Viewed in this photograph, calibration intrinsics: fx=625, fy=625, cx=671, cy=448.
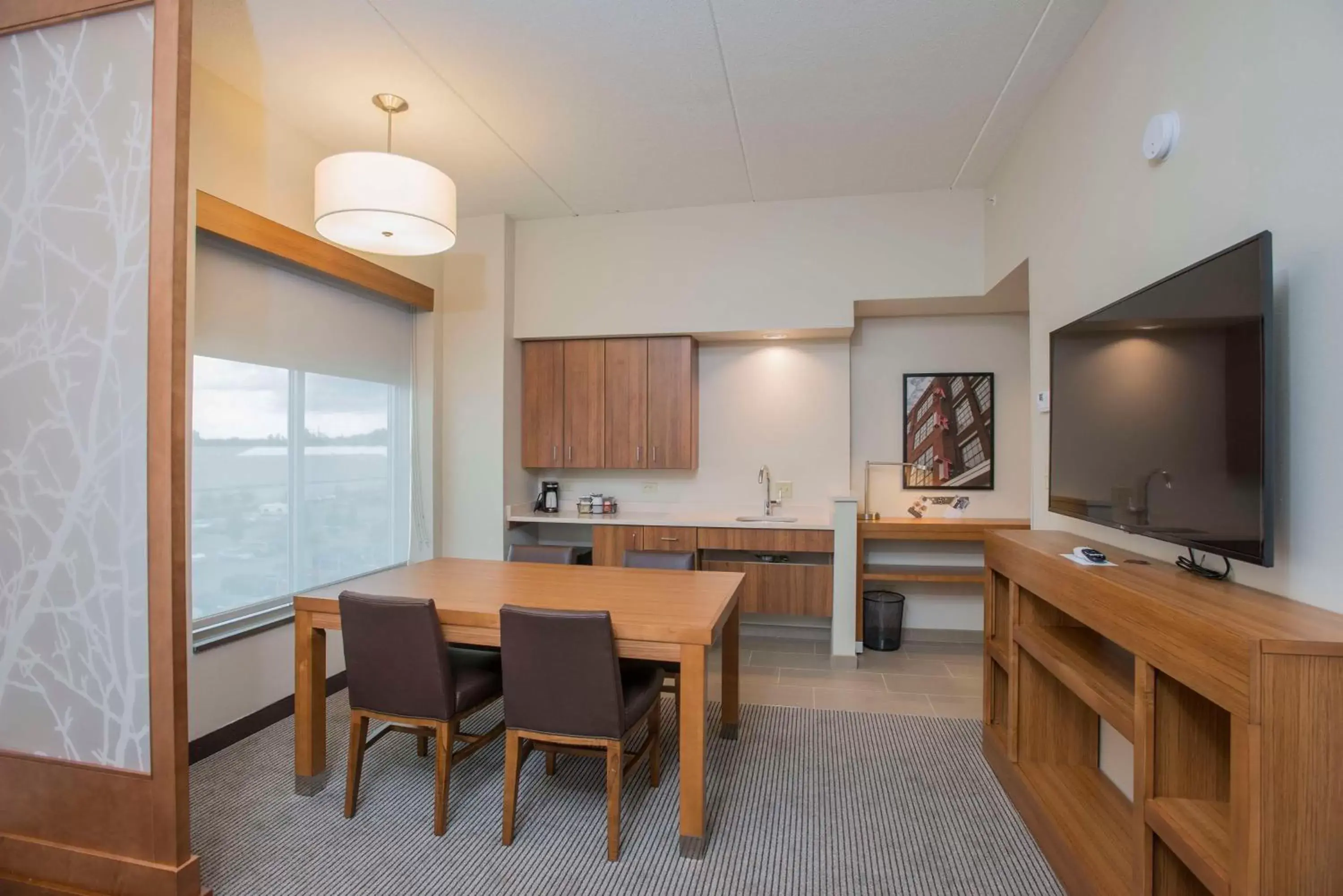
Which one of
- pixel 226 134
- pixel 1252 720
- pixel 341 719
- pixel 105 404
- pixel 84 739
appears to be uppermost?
pixel 226 134

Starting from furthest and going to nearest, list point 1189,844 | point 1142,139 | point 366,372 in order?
point 366,372 → point 1142,139 → point 1189,844

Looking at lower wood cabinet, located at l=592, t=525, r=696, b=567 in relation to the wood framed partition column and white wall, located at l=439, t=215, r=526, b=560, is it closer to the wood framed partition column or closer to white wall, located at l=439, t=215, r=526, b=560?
white wall, located at l=439, t=215, r=526, b=560

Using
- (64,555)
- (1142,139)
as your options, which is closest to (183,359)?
(64,555)

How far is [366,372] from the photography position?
152 inches

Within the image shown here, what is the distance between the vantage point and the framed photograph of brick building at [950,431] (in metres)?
4.51

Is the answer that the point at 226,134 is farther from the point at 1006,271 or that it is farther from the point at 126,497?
the point at 1006,271

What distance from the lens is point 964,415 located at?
4535mm

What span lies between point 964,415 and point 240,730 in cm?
472

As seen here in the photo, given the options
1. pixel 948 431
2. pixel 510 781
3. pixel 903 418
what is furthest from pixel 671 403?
pixel 510 781

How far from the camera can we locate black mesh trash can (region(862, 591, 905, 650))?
4.30 meters

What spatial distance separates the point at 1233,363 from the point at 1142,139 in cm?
107

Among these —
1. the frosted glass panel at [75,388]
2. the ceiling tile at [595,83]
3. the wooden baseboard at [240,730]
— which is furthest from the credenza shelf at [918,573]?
the frosted glass panel at [75,388]

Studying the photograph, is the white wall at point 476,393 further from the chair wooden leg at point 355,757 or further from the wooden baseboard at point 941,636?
the wooden baseboard at point 941,636

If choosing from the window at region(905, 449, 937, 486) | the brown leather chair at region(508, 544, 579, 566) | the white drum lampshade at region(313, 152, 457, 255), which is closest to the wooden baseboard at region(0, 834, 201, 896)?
the brown leather chair at region(508, 544, 579, 566)
